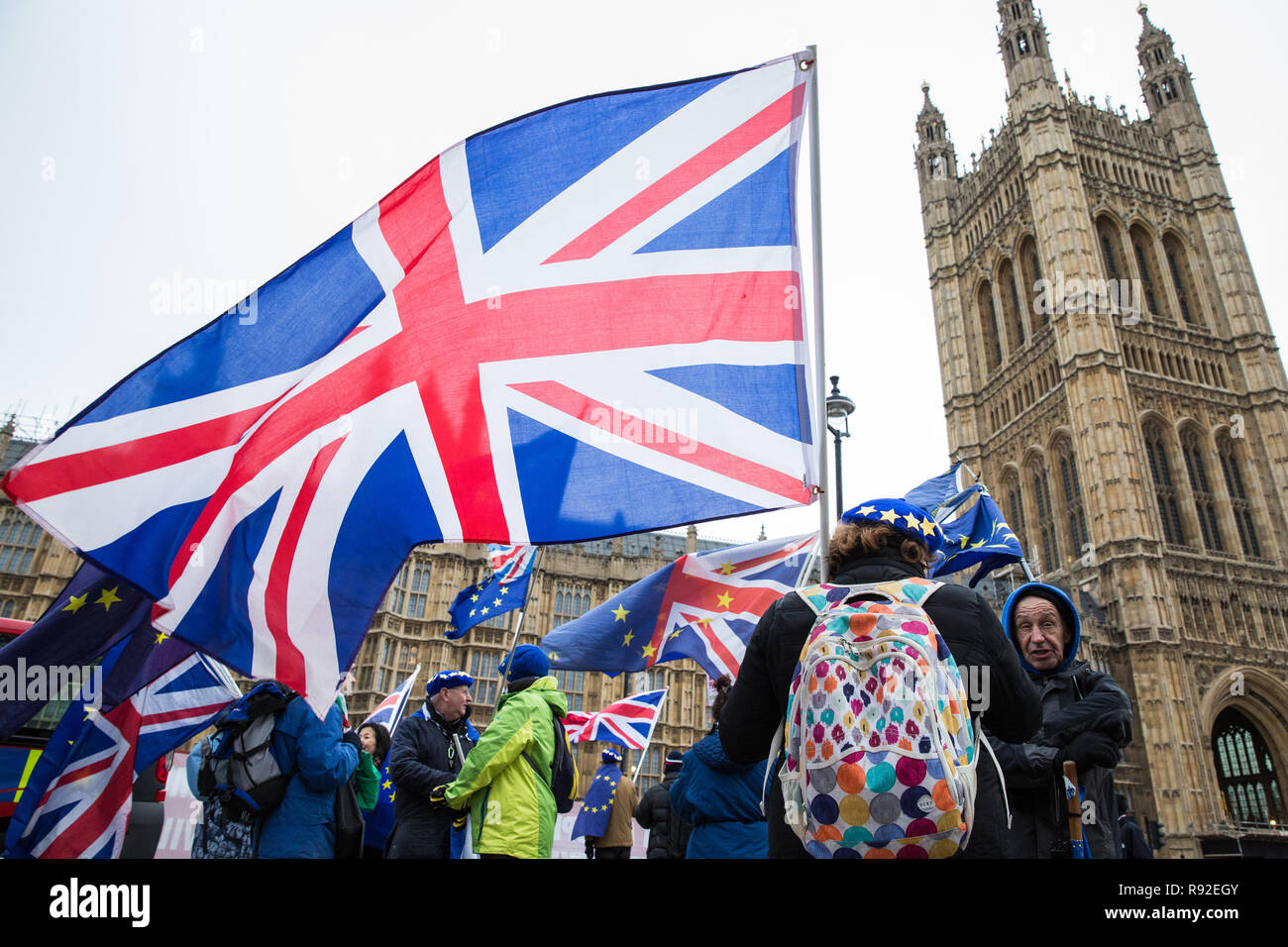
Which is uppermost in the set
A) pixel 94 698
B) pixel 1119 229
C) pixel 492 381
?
pixel 1119 229

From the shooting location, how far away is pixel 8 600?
28109 millimetres

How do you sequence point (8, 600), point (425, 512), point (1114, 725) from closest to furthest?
point (1114, 725), point (425, 512), point (8, 600)

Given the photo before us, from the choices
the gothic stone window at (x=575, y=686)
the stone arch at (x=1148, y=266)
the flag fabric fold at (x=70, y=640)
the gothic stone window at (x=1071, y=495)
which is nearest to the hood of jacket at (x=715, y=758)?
the flag fabric fold at (x=70, y=640)

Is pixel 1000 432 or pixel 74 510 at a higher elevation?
pixel 1000 432

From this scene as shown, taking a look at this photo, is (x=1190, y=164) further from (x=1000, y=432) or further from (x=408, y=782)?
(x=408, y=782)

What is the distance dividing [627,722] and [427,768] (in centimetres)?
769

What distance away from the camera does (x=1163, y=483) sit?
3947 centimetres

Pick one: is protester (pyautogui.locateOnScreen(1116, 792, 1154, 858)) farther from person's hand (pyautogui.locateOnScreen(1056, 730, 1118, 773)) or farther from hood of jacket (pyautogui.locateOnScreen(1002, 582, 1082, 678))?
person's hand (pyautogui.locateOnScreen(1056, 730, 1118, 773))

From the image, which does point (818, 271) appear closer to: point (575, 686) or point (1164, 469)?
point (575, 686)

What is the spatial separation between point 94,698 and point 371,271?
292cm

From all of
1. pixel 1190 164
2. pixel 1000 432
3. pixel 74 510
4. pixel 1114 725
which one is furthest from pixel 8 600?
pixel 1190 164

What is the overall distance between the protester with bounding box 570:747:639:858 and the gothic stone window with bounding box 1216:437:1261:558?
4242cm

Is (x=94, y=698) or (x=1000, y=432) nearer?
(x=94, y=698)

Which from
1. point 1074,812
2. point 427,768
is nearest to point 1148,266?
point 1074,812
